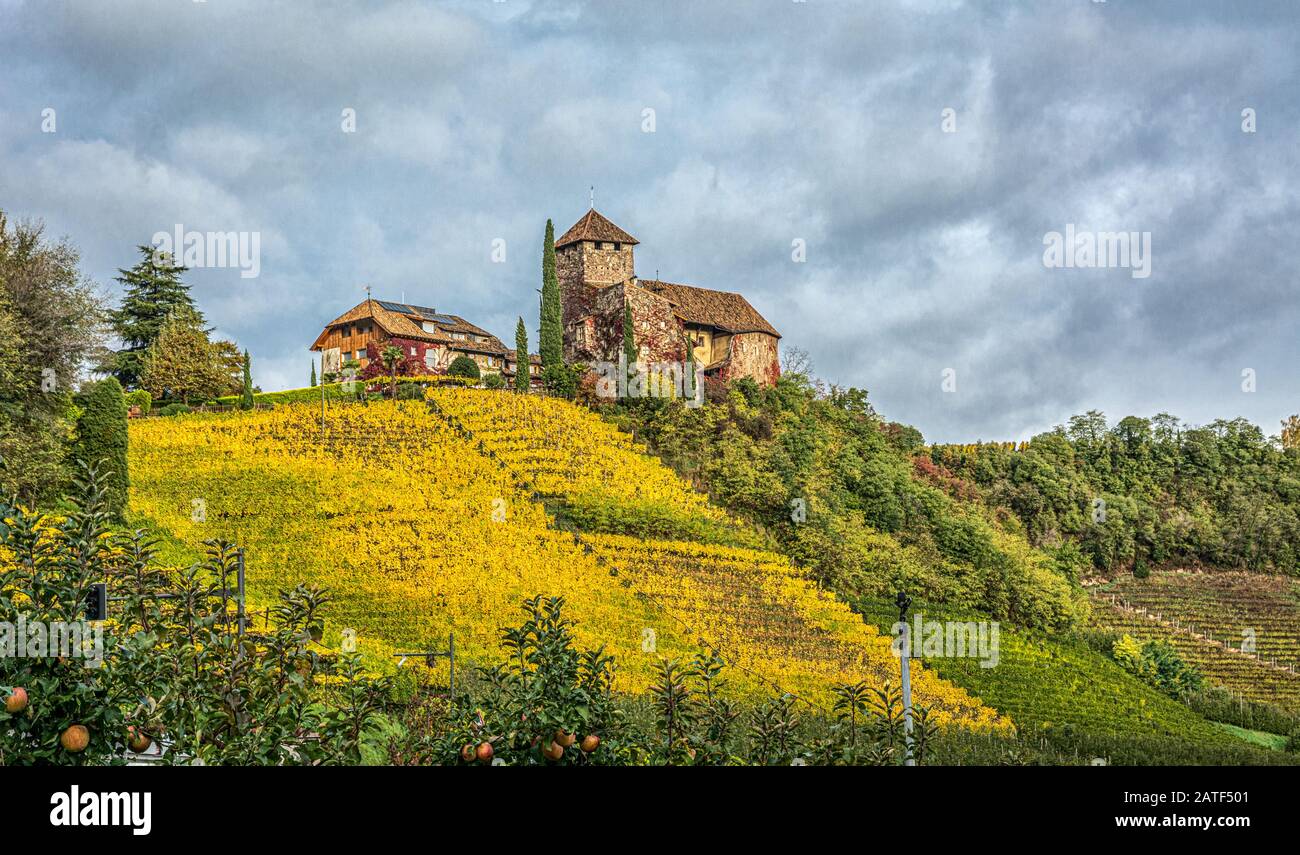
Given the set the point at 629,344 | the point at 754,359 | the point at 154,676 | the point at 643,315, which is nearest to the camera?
the point at 154,676

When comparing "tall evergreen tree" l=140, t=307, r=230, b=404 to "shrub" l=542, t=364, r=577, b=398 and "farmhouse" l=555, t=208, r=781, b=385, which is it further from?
"farmhouse" l=555, t=208, r=781, b=385

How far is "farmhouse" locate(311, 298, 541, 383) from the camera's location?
163 ft

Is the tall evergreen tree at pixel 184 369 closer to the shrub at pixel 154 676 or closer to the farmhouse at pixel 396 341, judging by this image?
the farmhouse at pixel 396 341

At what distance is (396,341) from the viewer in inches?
1987

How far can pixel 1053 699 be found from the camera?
23.3 m

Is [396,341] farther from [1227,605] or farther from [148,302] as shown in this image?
[1227,605]

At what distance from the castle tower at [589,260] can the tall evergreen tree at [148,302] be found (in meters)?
18.4

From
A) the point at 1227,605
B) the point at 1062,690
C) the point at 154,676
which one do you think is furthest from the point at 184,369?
the point at 1227,605

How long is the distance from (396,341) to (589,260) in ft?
36.9

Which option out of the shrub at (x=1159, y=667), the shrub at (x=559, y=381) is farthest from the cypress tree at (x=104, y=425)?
the shrub at (x=1159, y=667)

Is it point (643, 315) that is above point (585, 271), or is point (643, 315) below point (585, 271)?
below

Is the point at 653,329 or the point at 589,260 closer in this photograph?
the point at 653,329

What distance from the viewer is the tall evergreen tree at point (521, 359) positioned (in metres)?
42.4
